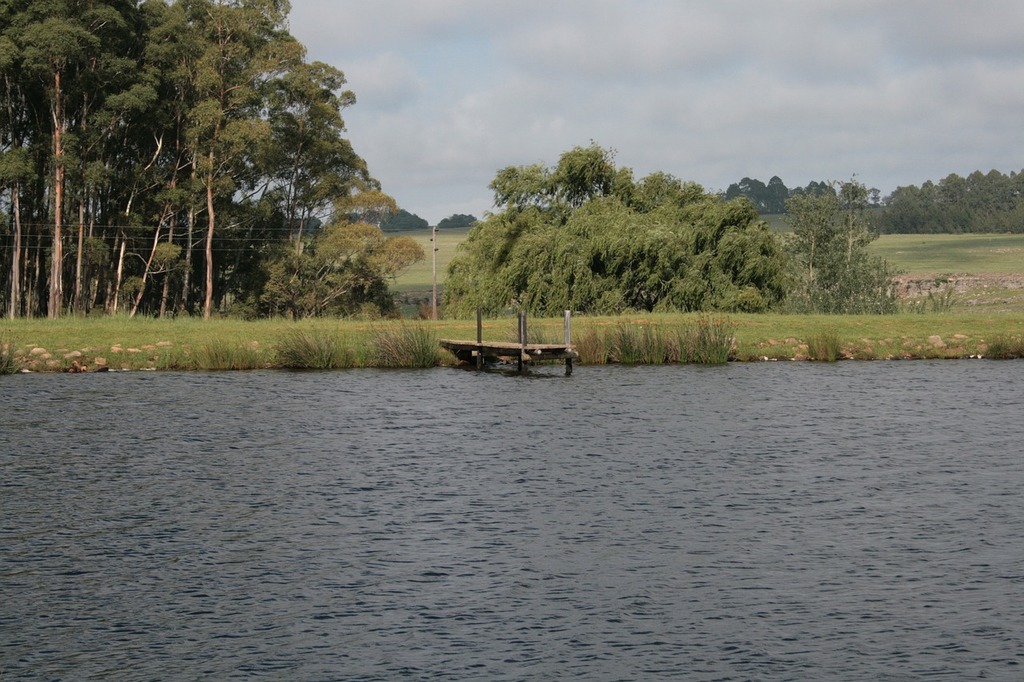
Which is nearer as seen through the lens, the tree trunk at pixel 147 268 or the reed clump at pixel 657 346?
the reed clump at pixel 657 346

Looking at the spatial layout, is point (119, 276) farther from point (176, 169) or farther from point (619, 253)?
point (619, 253)

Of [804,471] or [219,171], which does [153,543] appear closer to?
[804,471]

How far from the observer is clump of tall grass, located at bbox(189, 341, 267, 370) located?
1688 inches

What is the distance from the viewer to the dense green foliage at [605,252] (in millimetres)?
57500

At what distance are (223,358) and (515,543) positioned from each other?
28932 millimetres

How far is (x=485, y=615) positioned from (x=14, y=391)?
25.6m

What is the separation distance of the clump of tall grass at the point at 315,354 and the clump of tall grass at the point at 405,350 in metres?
0.91

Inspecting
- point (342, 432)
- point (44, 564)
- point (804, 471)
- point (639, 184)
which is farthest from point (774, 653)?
point (639, 184)

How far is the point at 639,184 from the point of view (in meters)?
66.8

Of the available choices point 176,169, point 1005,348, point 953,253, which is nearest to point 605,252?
point 1005,348

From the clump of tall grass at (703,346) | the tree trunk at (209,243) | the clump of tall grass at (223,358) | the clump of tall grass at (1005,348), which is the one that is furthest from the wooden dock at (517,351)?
the tree trunk at (209,243)

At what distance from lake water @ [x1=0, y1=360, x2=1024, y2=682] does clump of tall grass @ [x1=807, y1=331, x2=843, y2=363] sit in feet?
45.5

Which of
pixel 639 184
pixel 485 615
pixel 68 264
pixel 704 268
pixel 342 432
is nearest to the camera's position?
pixel 485 615

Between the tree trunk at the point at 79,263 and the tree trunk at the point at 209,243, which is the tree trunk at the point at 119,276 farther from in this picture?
the tree trunk at the point at 209,243
